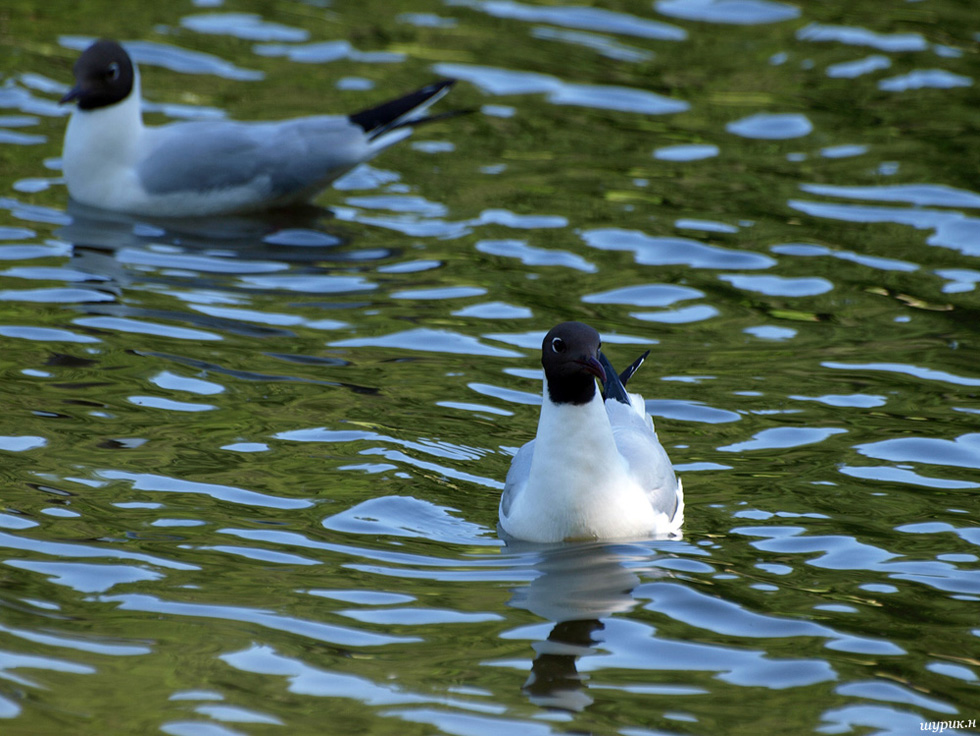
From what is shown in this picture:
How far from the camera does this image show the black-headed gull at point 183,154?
429 inches

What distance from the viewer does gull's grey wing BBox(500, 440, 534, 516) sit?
20.5ft

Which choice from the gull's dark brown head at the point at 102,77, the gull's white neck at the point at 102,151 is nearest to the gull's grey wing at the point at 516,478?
the gull's white neck at the point at 102,151

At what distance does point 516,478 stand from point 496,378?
5.79 ft

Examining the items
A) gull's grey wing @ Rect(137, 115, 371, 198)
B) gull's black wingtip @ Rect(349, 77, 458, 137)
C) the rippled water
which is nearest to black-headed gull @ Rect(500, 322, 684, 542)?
the rippled water

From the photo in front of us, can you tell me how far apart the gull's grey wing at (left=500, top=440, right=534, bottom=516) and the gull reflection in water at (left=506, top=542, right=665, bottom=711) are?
0.22m

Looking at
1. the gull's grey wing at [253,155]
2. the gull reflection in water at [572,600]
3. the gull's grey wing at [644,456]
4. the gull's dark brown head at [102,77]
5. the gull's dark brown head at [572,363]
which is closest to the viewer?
the gull reflection in water at [572,600]

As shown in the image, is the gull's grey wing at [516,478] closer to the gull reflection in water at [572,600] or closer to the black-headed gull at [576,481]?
the black-headed gull at [576,481]

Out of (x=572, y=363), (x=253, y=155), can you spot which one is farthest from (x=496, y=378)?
(x=253, y=155)

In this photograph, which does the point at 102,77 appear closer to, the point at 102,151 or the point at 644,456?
the point at 102,151

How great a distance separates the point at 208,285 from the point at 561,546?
163 inches

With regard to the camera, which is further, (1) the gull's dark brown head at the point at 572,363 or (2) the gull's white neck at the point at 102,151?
(2) the gull's white neck at the point at 102,151

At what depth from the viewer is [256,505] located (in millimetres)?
6410

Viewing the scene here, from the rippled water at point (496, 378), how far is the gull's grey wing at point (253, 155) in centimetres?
35

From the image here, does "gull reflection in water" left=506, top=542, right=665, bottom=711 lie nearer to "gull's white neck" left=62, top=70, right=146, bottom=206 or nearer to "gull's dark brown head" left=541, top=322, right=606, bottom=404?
"gull's dark brown head" left=541, top=322, right=606, bottom=404
